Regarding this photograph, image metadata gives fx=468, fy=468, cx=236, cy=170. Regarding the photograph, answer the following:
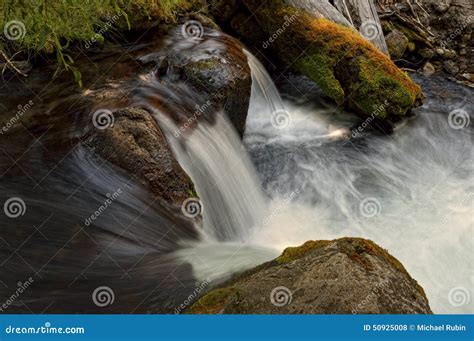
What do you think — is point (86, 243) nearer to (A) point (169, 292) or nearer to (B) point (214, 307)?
(A) point (169, 292)

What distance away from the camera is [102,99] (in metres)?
6.56

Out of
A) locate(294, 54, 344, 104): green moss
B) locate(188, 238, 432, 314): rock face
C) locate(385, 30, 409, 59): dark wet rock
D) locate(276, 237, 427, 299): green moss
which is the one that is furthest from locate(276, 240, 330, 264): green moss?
locate(385, 30, 409, 59): dark wet rock

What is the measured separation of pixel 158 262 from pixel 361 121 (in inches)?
218

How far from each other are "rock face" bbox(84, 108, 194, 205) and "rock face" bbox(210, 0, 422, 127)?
14.4 feet

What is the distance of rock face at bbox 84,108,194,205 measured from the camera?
5434mm

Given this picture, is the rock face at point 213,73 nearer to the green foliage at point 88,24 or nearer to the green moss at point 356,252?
the green foliage at point 88,24

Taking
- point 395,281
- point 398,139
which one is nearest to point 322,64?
point 398,139

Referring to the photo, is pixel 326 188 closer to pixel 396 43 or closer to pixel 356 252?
pixel 356 252

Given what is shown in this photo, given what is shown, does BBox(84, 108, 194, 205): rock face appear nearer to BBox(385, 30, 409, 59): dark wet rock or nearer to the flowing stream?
the flowing stream

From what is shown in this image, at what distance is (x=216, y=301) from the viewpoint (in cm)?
346

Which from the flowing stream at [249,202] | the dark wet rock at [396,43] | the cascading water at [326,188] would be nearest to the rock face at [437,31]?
the dark wet rock at [396,43]

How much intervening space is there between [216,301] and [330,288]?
84cm

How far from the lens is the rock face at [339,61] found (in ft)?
28.1

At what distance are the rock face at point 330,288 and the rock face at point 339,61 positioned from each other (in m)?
5.44
